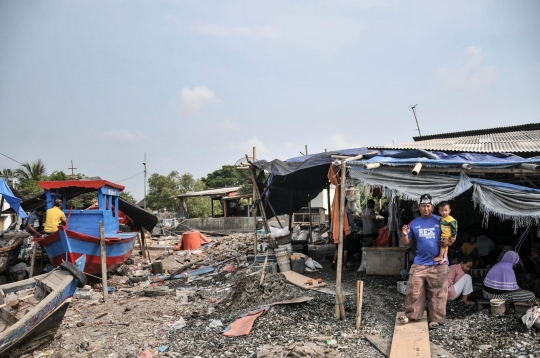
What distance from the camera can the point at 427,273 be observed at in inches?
211

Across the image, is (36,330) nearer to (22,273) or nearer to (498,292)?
(22,273)

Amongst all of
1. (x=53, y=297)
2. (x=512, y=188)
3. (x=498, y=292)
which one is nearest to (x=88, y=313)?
(x=53, y=297)

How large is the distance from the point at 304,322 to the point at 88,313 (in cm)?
522

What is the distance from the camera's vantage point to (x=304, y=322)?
5984 millimetres

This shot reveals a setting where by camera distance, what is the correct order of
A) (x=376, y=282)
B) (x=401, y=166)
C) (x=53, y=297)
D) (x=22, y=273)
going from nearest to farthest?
(x=53, y=297)
(x=401, y=166)
(x=376, y=282)
(x=22, y=273)

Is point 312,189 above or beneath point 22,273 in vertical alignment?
above

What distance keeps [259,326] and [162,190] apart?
1176 inches

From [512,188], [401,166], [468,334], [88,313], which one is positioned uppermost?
[401,166]

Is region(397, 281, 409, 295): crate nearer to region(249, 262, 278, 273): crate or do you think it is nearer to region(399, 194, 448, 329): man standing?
region(399, 194, 448, 329): man standing

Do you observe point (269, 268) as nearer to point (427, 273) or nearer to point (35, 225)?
point (427, 273)

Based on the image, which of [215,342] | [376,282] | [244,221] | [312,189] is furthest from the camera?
[244,221]

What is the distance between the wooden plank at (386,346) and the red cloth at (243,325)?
184 centimetres

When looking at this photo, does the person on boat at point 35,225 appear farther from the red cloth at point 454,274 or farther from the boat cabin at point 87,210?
the red cloth at point 454,274

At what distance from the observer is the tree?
113ft
